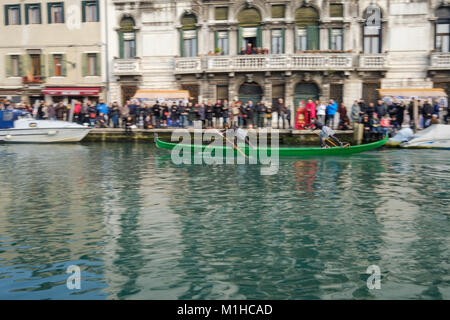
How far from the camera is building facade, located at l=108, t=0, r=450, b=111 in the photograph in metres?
34.5

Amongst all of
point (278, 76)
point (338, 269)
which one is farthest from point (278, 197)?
point (278, 76)

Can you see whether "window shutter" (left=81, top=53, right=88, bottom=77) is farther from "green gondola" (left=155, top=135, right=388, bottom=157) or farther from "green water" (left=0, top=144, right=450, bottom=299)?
"green water" (left=0, top=144, right=450, bottom=299)

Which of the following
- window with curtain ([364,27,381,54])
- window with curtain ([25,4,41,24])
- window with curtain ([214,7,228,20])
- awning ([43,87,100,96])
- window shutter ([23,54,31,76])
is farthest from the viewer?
window shutter ([23,54,31,76])

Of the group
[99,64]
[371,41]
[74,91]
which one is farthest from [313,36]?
[74,91]

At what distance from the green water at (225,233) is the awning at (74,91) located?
58.4ft

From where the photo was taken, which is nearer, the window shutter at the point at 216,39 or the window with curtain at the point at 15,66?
the window shutter at the point at 216,39

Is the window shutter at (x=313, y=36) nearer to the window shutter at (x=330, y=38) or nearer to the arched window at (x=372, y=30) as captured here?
the window shutter at (x=330, y=38)

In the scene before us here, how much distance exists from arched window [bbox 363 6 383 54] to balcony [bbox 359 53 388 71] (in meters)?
0.77

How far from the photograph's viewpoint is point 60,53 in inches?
1548

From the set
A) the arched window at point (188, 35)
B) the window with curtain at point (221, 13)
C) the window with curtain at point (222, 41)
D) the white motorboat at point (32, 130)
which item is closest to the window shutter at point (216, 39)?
the window with curtain at point (222, 41)

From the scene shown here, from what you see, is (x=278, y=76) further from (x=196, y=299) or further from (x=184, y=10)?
(x=196, y=299)

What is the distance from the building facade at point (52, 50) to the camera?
38531 mm

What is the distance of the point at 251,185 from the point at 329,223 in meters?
5.43

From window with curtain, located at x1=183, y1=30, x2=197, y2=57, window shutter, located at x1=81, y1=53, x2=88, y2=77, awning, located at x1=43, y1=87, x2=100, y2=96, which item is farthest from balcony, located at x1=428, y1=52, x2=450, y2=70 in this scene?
window shutter, located at x1=81, y1=53, x2=88, y2=77
